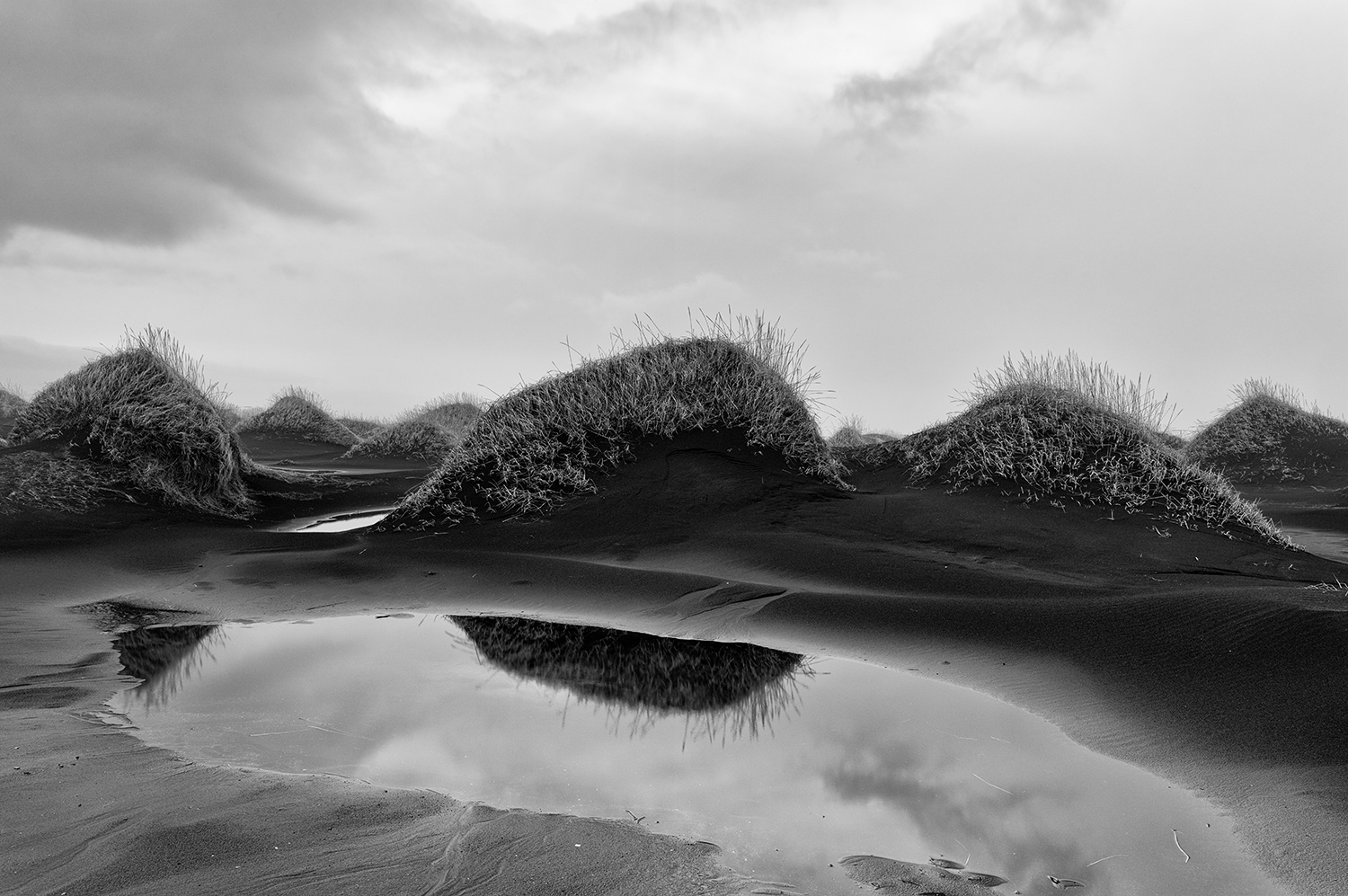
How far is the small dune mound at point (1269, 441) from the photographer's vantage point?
20.9m

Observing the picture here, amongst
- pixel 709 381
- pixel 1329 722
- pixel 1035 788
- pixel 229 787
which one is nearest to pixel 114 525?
pixel 709 381

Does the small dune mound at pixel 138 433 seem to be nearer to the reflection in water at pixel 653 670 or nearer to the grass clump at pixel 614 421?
the grass clump at pixel 614 421

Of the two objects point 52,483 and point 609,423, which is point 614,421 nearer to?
point 609,423

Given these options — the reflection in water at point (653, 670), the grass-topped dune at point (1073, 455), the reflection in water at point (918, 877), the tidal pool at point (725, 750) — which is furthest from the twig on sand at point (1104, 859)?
the grass-topped dune at point (1073, 455)

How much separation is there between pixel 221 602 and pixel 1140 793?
758 centimetres

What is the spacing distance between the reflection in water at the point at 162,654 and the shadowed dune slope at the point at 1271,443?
2074 cm

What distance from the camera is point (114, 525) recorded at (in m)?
11.5

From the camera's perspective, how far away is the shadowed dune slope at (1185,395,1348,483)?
2086cm

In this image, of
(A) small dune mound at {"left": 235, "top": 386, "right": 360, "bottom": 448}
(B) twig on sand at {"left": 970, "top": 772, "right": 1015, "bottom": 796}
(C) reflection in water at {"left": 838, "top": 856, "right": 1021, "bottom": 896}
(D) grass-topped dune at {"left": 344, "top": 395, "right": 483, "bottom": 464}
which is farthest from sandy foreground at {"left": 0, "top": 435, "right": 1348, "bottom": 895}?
(A) small dune mound at {"left": 235, "top": 386, "right": 360, "bottom": 448}

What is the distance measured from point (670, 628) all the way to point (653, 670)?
1.24 m

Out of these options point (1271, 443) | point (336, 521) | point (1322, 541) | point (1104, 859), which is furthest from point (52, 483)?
point (1271, 443)

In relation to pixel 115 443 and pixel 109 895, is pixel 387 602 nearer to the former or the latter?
pixel 109 895

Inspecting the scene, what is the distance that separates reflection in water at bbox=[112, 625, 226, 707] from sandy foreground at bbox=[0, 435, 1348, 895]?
0.62 ft

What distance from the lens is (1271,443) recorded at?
2170 centimetres
